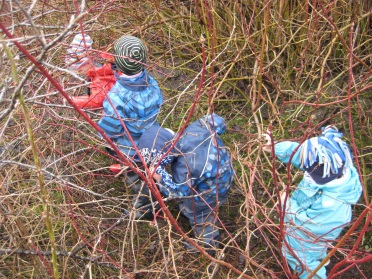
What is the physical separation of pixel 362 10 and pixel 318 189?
6.47 ft

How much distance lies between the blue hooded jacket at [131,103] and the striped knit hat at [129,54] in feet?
0.24

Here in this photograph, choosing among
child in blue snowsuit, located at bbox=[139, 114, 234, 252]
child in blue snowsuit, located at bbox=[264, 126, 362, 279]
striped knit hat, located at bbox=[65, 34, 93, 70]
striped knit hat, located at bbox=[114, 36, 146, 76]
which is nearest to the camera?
child in blue snowsuit, located at bbox=[264, 126, 362, 279]

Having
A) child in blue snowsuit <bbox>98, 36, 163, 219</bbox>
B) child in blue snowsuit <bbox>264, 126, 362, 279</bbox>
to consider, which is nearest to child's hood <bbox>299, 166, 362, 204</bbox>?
child in blue snowsuit <bbox>264, 126, 362, 279</bbox>

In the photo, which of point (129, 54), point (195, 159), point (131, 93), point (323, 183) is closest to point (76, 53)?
point (129, 54)

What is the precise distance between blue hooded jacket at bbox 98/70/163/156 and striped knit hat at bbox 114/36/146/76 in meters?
0.07

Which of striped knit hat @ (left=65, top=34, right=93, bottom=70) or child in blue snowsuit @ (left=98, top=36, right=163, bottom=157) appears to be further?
child in blue snowsuit @ (left=98, top=36, right=163, bottom=157)

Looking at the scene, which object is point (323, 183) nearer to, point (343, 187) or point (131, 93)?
point (343, 187)

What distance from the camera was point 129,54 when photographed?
9.05ft

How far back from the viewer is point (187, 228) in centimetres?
326

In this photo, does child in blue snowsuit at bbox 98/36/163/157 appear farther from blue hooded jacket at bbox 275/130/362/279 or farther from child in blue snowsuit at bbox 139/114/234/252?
blue hooded jacket at bbox 275/130/362/279

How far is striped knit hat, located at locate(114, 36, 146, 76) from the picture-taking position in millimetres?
2754

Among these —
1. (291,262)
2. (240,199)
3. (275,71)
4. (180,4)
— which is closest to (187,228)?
(240,199)

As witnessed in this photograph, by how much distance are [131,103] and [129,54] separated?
12.5 inches

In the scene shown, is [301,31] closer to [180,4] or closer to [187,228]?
[180,4]
